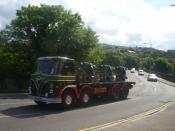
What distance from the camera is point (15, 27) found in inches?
1679

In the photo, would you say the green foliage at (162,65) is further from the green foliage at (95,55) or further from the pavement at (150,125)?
the pavement at (150,125)

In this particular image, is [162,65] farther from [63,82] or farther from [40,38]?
[63,82]

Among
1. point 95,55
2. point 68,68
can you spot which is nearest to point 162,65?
point 95,55

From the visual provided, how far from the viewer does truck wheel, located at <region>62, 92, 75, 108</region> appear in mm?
22766

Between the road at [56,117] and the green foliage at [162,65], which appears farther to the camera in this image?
the green foliage at [162,65]

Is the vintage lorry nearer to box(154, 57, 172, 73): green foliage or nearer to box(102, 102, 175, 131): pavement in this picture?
box(102, 102, 175, 131): pavement

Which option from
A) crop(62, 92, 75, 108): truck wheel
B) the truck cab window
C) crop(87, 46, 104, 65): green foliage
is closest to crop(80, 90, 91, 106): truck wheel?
crop(62, 92, 75, 108): truck wheel

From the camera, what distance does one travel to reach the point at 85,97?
81.8 feet

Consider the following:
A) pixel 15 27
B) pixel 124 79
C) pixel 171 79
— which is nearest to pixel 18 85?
pixel 15 27

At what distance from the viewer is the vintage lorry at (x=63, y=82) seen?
22.3m

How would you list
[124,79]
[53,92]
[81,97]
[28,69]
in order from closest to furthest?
1. [53,92]
2. [81,97]
3. [124,79]
4. [28,69]

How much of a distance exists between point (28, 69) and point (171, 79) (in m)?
53.3

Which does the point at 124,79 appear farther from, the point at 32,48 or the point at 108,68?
the point at 32,48

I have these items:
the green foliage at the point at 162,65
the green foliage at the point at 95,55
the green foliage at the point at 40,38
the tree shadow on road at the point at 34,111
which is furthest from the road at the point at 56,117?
the green foliage at the point at 162,65
